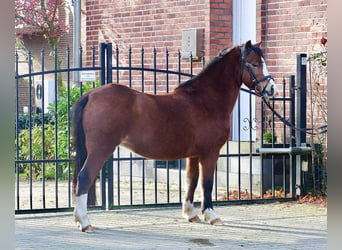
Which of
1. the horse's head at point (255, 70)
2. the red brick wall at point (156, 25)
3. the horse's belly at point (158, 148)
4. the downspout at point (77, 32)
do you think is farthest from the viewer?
the downspout at point (77, 32)

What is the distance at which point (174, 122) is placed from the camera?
6551 mm

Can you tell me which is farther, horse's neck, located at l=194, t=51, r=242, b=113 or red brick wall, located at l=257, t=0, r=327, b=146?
red brick wall, located at l=257, t=0, r=327, b=146

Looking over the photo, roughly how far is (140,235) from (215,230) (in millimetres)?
874

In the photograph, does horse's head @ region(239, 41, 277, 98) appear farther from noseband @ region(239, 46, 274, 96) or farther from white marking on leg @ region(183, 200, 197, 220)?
white marking on leg @ region(183, 200, 197, 220)

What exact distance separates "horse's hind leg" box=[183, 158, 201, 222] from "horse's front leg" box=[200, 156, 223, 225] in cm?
23

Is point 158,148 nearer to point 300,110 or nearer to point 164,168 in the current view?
point 300,110

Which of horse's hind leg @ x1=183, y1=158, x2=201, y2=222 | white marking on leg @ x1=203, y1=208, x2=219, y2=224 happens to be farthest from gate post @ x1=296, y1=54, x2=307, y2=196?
white marking on leg @ x1=203, y1=208, x2=219, y2=224

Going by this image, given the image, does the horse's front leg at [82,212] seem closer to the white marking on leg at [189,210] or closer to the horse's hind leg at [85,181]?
the horse's hind leg at [85,181]

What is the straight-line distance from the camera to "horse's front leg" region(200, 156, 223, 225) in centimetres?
668

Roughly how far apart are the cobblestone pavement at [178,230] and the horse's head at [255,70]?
1604 mm

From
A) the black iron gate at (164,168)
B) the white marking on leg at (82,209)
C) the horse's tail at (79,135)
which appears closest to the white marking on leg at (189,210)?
the black iron gate at (164,168)

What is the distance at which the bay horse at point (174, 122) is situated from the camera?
6184 millimetres

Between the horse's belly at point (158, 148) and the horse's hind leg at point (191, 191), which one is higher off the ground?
the horse's belly at point (158, 148)

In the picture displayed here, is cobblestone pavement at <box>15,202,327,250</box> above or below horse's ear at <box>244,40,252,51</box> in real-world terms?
below
